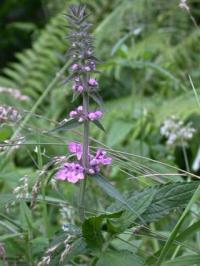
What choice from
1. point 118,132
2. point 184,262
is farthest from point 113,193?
point 118,132

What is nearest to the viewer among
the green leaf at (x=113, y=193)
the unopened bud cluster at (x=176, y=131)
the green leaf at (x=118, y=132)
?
the green leaf at (x=113, y=193)

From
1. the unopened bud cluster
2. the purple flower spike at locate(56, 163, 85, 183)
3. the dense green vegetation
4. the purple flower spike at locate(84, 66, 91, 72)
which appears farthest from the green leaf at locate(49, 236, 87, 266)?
the unopened bud cluster

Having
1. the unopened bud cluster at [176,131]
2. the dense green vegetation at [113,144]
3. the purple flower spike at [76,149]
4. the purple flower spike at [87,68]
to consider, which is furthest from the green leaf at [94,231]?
the unopened bud cluster at [176,131]

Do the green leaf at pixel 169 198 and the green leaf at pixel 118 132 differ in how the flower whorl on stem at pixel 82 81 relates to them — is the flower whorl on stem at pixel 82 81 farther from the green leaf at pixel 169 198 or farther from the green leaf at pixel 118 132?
the green leaf at pixel 118 132

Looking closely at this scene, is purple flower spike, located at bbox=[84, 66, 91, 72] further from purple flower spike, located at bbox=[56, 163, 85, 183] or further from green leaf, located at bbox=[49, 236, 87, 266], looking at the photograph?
green leaf, located at bbox=[49, 236, 87, 266]

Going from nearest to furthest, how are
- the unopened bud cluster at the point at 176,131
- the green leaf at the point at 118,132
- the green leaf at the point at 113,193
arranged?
the green leaf at the point at 113,193
the unopened bud cluster at the point at 176,131
the green leaf at the point at 118,132

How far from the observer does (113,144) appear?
192cm

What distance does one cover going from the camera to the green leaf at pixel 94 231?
3.08 ft

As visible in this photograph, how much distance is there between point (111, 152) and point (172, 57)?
2.06m

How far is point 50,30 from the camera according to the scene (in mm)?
3787

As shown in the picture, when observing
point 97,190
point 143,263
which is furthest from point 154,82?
point 143,263

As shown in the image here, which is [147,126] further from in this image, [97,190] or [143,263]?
[143,263]

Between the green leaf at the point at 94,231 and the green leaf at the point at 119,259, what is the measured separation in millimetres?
20

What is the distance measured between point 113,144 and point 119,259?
38.9 inches
